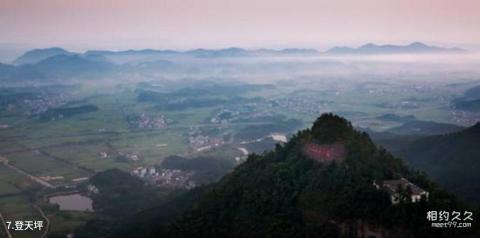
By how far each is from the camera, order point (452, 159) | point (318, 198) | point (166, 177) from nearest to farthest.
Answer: point (318, 198) → point (452, 159) → point (166, 177)

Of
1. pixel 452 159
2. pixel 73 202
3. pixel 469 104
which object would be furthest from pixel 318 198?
pixel 469 104

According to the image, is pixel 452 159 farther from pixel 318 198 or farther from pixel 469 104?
pixel 469 104

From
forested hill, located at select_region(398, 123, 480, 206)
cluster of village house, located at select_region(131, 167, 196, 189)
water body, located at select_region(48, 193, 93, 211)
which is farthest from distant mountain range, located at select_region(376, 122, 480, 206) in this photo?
water body, located at select_region(48, 193, 93, 211)

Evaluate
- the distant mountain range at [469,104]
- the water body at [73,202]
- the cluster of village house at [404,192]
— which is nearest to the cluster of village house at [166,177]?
the water body at [73,202]

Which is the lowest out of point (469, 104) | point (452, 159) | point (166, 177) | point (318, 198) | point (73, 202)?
point (73, 202)

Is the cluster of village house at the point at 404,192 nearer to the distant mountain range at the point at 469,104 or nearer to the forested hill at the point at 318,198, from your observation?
the forested hill at the point at 318,198

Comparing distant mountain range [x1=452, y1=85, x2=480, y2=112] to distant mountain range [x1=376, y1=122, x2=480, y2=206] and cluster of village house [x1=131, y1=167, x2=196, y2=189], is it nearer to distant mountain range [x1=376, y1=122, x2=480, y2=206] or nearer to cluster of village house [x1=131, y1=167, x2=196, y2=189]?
distant mountain range [x1=376, y1=122, x2=480, y2=206]
